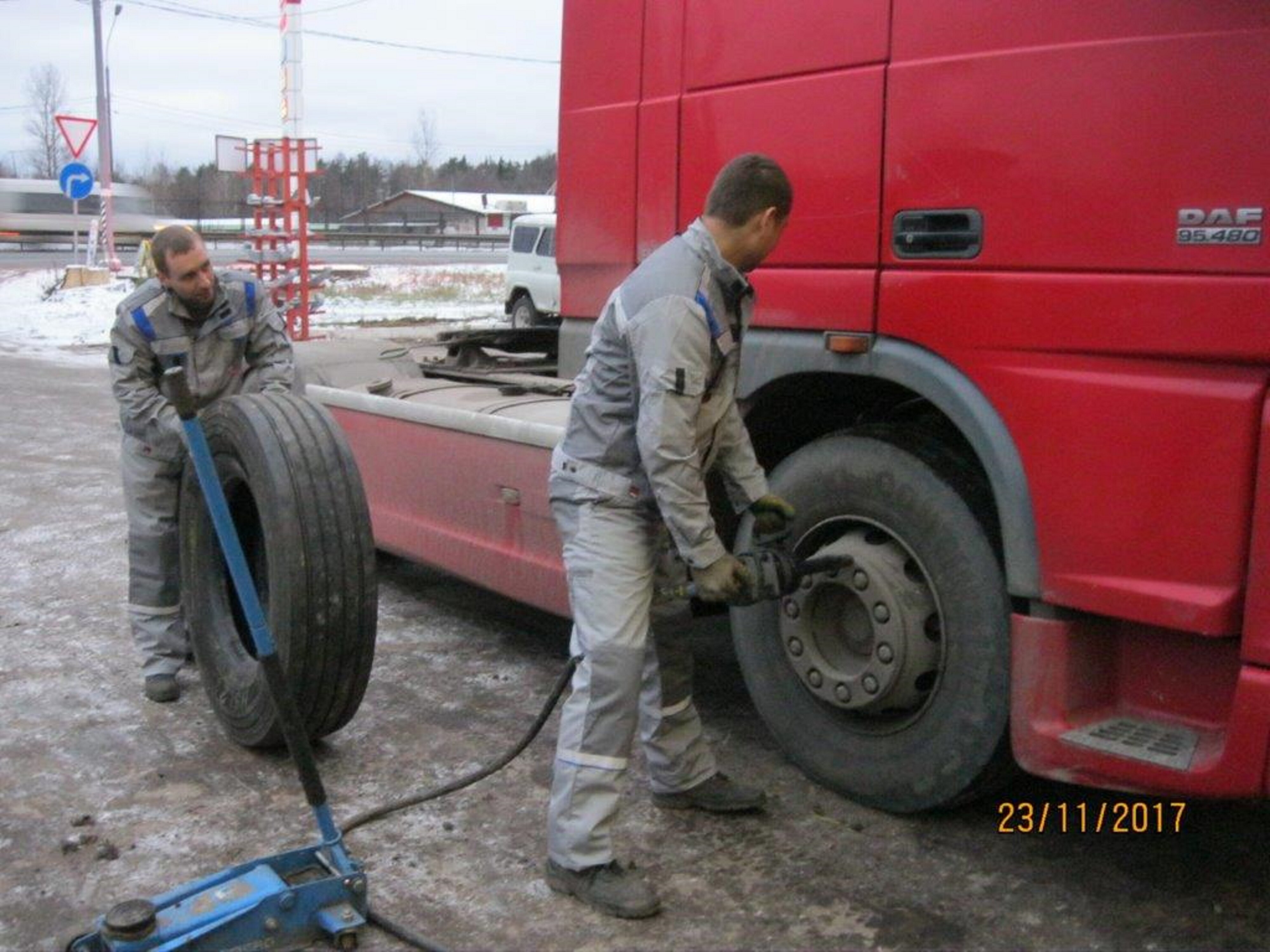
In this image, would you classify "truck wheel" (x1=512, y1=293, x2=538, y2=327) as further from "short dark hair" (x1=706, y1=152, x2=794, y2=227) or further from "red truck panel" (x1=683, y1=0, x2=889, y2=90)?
"short dark hair" (x1=706, y1=152, x2=794, y2=227)

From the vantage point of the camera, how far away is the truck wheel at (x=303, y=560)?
14.2ft

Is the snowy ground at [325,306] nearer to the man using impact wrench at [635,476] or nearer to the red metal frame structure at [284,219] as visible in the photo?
the red metal frame structure at [284,219]

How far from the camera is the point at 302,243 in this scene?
1614 cm

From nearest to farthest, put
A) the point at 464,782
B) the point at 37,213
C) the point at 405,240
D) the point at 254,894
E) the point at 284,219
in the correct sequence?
the point at 254,894, the point at 464,782, the point at 284,219, the point at 37,213, the point at 405,240

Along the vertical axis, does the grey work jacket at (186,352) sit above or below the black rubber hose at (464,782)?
above

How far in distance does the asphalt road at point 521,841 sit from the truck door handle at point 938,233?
62.5 inches

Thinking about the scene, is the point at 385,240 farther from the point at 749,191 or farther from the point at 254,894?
the point at 254,894

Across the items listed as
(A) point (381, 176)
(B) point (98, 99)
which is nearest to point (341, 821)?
(B) point (98, 99)

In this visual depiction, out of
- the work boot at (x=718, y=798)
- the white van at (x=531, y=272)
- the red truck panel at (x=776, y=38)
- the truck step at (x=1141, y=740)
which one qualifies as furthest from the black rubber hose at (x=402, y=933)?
the white van at (x=531, y=272)

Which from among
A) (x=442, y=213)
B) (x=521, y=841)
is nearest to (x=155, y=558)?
(x=521, y=841)

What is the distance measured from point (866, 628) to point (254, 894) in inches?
68.0

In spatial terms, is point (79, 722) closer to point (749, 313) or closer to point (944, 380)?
point (749, 313)

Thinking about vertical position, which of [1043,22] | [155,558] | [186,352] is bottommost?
[155,558]

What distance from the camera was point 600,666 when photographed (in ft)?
11.7
